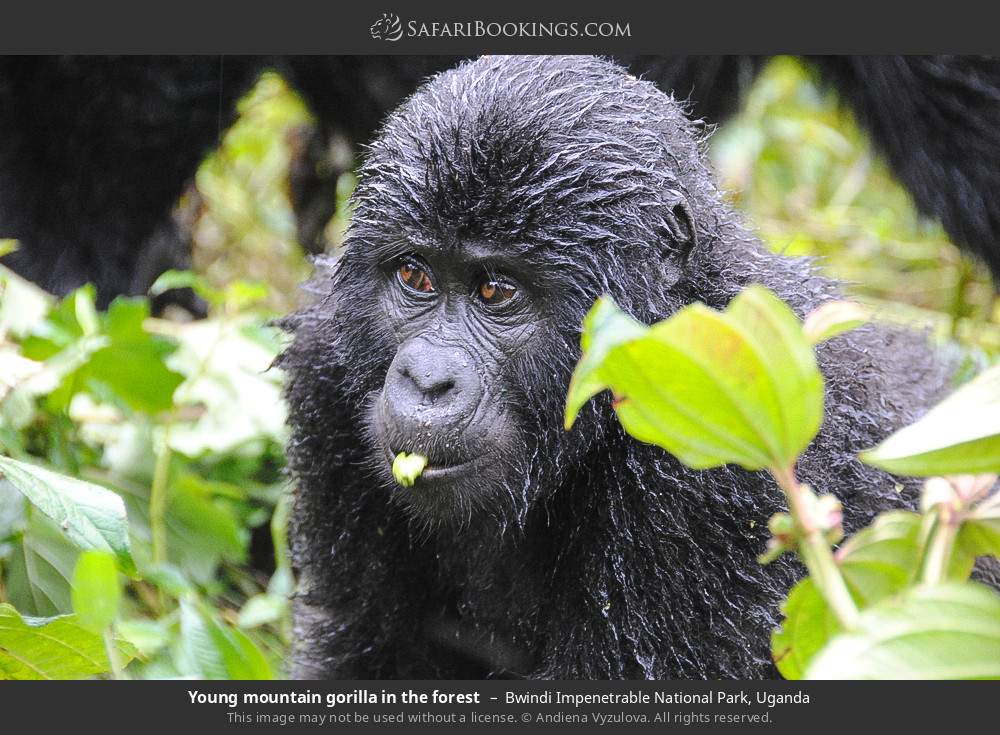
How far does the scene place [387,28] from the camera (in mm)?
3232

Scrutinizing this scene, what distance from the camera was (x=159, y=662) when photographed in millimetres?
3145

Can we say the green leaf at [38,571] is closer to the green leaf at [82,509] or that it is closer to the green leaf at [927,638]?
the green leaf at [82,509]

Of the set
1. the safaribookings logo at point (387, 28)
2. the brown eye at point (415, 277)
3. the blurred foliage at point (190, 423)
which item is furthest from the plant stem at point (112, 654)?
the safaribookings logo at point (387, 28)

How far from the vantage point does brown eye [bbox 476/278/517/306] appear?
9.02 ft

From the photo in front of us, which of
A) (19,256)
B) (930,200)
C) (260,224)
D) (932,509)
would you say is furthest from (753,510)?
(260,224)

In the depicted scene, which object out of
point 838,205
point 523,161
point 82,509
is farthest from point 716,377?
point 838,205

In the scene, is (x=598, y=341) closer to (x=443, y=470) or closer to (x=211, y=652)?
(x=443, y=470)

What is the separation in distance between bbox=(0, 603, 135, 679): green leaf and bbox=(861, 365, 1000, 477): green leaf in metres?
1.75

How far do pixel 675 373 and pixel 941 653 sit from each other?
499 mm

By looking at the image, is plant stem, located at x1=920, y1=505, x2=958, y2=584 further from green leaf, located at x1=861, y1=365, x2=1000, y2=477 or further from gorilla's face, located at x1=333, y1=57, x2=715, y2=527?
gorilla's face, located at x1=333, y1=57, x2=715, y2=527

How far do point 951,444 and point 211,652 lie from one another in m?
1.84

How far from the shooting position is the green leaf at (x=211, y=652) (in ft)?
9.02
